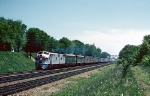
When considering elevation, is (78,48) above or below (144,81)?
above

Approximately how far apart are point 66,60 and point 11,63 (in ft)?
49.3

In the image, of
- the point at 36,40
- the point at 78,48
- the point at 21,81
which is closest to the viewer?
the point at 21,81

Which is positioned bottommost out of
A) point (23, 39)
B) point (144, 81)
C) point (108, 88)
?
point (108, 88)

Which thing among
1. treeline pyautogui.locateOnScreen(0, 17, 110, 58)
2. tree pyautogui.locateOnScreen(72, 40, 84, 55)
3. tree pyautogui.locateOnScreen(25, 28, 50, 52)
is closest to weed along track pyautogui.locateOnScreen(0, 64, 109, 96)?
treeline pyautogui.locateOnScreen(0, 17, 110, 58)

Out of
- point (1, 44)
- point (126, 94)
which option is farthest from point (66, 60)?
point (126, 94)

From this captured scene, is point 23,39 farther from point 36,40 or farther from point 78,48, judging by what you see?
point 78,48

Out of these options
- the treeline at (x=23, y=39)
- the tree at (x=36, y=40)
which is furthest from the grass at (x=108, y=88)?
the tree at (x=36, y=40)

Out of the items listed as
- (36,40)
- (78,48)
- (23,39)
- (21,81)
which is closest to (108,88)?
(21,81)

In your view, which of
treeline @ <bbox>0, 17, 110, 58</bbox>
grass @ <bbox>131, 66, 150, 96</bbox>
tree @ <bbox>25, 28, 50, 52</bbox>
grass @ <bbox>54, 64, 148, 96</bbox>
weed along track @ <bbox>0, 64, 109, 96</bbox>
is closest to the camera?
grass @ <bbox>54, 64, 148, 96</bbox>

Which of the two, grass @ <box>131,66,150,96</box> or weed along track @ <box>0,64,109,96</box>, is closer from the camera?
grass @ <box>131,66,150,96</box>

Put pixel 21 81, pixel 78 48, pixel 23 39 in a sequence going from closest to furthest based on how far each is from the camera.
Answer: pixel 21 81 → pixel 23 39 → pixel 78 48

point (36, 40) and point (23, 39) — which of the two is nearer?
point (23, 39)

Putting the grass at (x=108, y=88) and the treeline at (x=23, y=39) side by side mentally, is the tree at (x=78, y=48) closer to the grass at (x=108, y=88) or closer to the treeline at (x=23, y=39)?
the treeline at (x=23, y=39)

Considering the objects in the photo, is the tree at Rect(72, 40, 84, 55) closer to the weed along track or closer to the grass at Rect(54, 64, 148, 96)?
the weed along track
